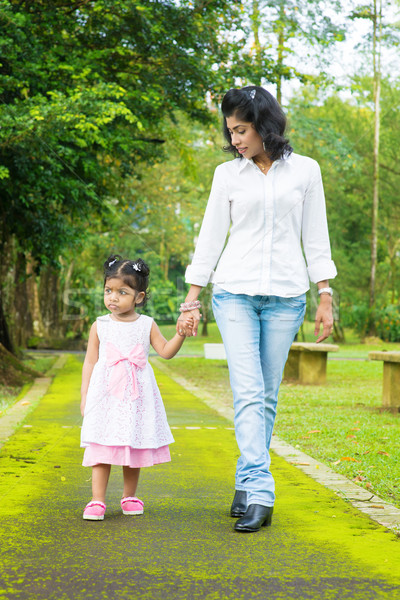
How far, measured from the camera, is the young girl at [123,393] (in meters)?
3.91

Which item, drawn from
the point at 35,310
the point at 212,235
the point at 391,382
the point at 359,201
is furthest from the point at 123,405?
the point at 359,201

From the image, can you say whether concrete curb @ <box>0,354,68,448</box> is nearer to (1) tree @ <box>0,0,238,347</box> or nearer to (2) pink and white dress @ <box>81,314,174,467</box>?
(1) tree @ <box>0,0,238,347</box>

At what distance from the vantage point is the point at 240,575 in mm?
3025

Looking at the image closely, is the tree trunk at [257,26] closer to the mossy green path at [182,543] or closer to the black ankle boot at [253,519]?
the mossy green path at [182,543]

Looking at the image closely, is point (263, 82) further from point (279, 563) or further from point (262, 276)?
point (279, 563)

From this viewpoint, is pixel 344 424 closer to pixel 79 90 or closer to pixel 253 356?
pixel 253 356

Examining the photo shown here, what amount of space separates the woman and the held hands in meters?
0.01

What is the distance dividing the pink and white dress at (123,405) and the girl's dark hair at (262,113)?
3.59 feet

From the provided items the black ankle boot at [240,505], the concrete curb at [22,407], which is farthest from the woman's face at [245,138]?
the concrete curb at [22,407]

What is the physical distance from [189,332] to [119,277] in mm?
553

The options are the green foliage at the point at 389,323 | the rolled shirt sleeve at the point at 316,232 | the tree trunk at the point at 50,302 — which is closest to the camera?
the rolled shirt sleeve at the point at 316,232

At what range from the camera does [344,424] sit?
26.7ft

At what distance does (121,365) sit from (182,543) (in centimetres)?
97
